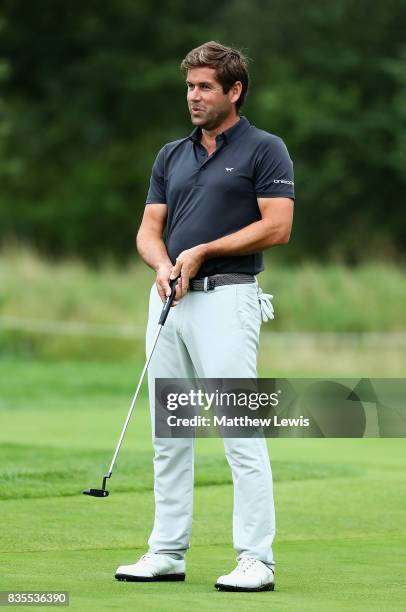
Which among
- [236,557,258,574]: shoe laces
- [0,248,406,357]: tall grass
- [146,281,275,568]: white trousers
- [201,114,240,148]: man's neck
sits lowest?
[236,557,258,574]: shoe laces

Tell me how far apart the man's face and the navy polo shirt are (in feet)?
0.19

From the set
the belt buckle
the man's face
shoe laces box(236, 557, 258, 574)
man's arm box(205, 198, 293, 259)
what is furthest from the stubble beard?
shoe laces box(236, 557, 258, 574)

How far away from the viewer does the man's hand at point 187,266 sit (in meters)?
5.05

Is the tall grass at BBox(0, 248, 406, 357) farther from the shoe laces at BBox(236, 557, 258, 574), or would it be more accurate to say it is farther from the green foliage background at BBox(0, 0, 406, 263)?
the shoe laces at BBox(236, 557, 258, 574)

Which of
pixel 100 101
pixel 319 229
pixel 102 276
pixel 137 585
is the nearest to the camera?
pixel 137 585

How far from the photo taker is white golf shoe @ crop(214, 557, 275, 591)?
4852mm

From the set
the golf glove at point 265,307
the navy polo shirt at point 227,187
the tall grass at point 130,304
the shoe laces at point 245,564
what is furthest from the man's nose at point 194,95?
the tall grass at point 130,304

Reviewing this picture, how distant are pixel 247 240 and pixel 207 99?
544 mm

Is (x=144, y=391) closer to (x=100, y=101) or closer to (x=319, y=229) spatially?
(x=319, y=229)

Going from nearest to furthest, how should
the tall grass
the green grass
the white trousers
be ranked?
the green grass < the white trousers < the tall grass

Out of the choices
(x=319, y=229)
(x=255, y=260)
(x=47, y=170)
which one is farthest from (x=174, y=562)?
(x=47, y=170)

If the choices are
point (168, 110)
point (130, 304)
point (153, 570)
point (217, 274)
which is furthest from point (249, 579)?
point (168, 110)

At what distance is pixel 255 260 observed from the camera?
5.20 m

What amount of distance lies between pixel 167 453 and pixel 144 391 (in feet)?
34.8
